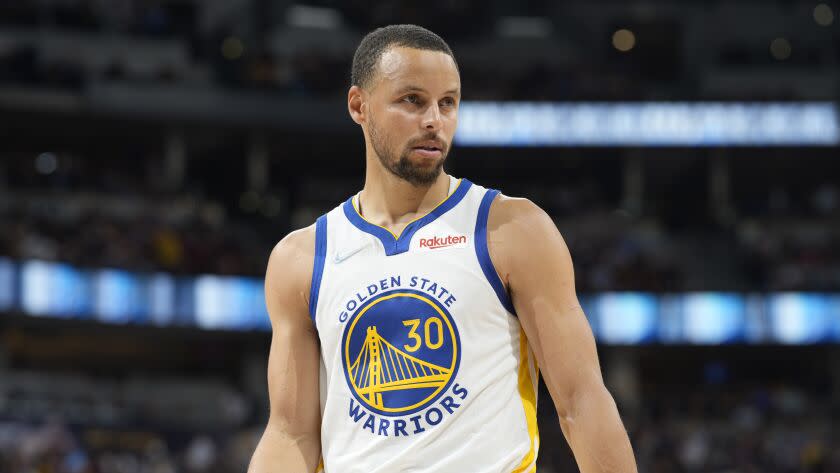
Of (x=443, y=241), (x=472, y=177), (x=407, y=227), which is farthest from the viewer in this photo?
(x=472, y=177)

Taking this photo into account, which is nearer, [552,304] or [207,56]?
[552,304]

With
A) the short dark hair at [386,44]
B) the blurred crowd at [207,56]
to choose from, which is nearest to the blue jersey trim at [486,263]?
the short dark hair at [386,44]

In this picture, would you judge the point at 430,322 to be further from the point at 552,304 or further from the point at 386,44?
the point at 386,44

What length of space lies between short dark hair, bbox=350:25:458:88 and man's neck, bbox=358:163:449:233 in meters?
0.32

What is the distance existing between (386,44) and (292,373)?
1158mm

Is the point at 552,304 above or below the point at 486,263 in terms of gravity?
below

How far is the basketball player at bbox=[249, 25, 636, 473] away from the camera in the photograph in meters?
3.83

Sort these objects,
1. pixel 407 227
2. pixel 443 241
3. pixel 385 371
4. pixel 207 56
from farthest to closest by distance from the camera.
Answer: pixel 207 56 < pixel 407 227 < pixel 443 241 < pixel 385 371

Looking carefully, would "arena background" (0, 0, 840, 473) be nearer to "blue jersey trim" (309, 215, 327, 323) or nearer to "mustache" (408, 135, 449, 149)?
"blue jersey trim" (309, 215, 327, 323)

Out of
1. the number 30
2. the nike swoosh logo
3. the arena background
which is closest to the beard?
the nike swoosh logo

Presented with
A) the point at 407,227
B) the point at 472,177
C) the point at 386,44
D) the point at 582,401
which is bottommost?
the point at 582,401

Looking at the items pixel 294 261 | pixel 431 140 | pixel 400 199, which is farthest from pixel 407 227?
pixel 294 261

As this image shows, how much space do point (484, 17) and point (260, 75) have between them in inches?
362

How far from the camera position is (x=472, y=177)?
39.3 metres
